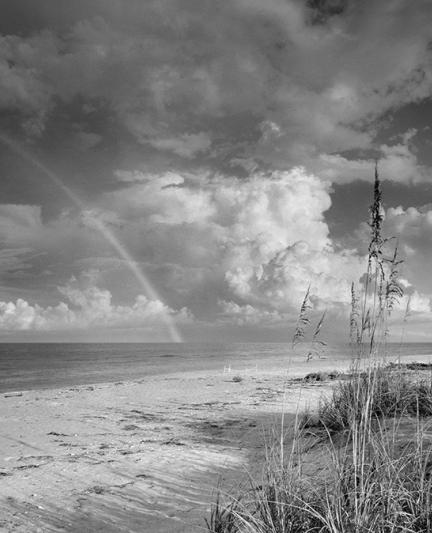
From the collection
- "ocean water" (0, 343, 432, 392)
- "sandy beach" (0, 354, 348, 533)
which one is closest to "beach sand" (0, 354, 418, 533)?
"sandy beach" (0, 354, 348, 533)

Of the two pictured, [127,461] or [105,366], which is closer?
[127,461]

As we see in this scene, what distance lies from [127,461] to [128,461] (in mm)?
20

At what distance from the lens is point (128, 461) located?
764cm

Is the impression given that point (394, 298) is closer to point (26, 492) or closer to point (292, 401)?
point (26, 492)

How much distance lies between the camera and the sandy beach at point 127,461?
17.5 feet

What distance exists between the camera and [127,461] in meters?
7.65

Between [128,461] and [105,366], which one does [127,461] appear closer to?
[128,461]

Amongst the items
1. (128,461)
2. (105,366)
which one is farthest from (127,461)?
(105,366)

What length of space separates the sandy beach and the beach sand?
14 millimetres

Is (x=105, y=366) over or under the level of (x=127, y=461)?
under

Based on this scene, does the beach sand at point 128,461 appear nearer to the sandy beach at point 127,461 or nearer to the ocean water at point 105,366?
the sandy beach at point 127,461

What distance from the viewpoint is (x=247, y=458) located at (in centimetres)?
738

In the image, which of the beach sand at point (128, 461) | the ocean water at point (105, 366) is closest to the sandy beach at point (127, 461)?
the beach sand at point (128, 461)

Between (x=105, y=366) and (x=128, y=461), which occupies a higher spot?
(x=128, y=461)
